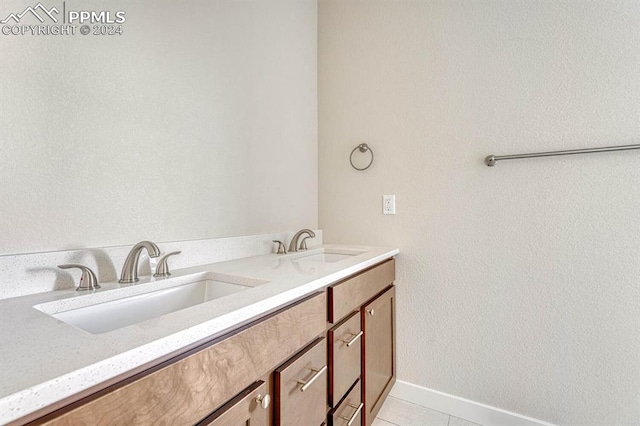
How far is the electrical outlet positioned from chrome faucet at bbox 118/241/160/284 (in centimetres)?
122

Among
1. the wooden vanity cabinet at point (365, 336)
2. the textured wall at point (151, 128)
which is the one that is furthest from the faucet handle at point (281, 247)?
the wooden vanity cabinet at point (365, 336)

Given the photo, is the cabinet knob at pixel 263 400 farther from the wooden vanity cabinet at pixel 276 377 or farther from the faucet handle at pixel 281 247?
the faucet handle at pixel 281 247

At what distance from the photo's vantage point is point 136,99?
1018 millimetres

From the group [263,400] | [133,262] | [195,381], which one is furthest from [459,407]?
[133,262]

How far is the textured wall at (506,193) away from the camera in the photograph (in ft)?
4.11

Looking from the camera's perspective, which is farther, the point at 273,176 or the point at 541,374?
the point at 273,176

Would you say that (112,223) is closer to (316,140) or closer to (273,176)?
(273,176)

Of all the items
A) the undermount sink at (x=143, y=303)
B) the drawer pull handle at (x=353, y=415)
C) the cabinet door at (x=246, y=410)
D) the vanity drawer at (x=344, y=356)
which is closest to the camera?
the cabinet door at (x=246, y=410)

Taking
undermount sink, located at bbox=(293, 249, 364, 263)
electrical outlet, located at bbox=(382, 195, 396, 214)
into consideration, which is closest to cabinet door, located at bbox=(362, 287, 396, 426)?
undermount sink, located at bbox=(293, 249, 364, 263)

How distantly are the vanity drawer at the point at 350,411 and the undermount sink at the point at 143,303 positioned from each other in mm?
540

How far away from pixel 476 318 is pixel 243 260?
117 centimetres

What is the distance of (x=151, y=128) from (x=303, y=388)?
0.97 metres

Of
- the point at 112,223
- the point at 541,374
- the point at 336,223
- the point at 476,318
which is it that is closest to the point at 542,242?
the point at 476,318

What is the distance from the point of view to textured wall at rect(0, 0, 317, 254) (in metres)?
0.79
